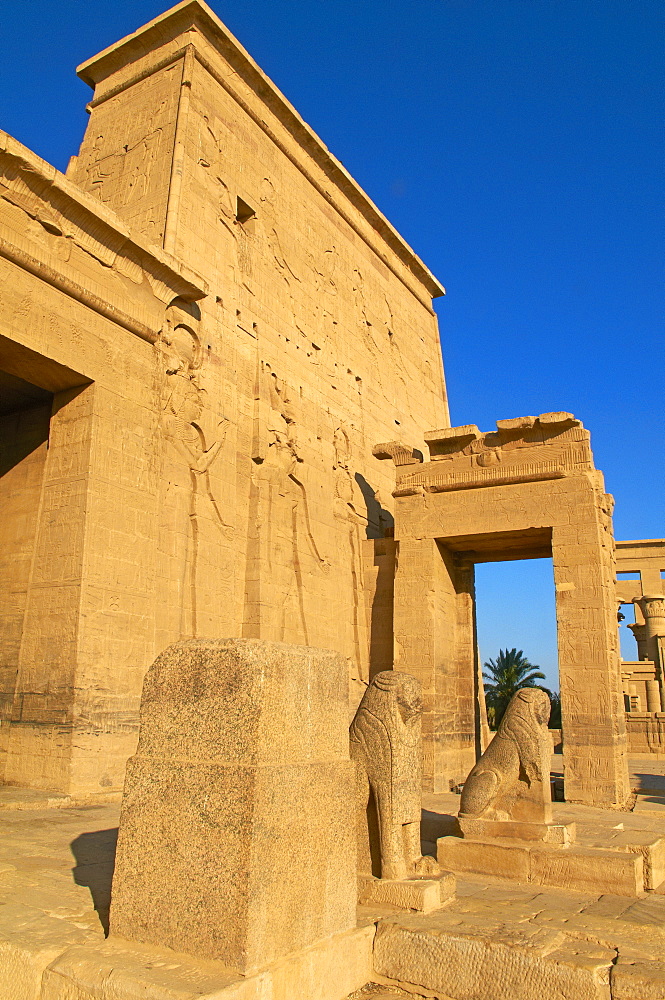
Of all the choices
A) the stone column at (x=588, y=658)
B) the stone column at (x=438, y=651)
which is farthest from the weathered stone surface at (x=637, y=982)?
the stone column at (x=438, y=651)

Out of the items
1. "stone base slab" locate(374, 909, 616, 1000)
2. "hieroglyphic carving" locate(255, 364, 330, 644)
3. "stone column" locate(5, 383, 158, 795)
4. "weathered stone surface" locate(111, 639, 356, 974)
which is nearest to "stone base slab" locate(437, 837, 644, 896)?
"stone base slab" locate(374, 909, 616, 1000)

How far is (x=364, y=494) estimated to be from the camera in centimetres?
1388

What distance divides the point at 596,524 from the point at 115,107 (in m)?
9.71

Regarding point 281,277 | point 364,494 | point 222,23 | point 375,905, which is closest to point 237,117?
point 222,23

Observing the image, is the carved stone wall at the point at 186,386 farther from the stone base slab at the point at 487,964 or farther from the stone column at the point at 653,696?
the stone column at the point at 653,696

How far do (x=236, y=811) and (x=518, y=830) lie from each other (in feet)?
11.0

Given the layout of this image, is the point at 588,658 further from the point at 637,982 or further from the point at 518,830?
the point at 637,982

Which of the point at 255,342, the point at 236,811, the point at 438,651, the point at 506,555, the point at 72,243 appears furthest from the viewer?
the point at 506,555

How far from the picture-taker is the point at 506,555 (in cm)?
1229

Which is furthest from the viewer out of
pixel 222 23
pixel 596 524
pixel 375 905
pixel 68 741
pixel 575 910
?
pixel 222 23

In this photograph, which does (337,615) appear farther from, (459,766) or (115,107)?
(115,107)

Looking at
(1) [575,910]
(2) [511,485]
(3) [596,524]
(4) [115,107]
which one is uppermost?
(4) [115,107]

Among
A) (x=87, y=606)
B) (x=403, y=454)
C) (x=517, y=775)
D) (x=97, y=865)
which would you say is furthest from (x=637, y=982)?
(x=403, y=454)

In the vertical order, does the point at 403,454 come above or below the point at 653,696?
above
